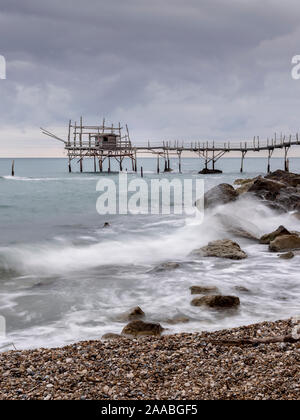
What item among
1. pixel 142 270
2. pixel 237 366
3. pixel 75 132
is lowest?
pixel 142 270

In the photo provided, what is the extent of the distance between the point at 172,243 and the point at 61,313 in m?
5.98

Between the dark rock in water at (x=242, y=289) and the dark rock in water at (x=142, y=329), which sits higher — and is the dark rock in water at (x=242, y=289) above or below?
below

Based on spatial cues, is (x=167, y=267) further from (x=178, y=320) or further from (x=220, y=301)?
(x=178, y=320)

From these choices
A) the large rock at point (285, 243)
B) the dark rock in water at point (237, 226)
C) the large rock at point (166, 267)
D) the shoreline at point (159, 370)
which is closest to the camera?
the shoreline at point (159, 370)

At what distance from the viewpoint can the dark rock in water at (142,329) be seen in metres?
4.36

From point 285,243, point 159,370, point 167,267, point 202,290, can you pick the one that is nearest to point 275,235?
point 285,243

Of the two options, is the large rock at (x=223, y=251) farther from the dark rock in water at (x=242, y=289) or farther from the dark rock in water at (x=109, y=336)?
the dark rock in water at (x=109, y=336)

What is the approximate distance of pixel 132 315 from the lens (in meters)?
5.31

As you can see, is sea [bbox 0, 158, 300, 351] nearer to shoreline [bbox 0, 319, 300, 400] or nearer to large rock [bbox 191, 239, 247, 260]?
large rock [bbox 191, 239, 247, 260]

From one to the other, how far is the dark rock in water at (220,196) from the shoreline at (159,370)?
11.0 meters

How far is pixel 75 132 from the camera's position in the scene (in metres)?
48.3

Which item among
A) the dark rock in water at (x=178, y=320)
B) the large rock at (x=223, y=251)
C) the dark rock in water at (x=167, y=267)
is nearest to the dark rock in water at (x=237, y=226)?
the large rock at (x=223, y=251)
